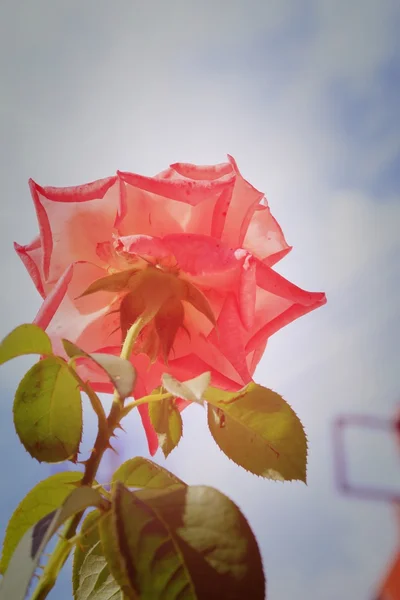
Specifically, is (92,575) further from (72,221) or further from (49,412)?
(72,221)

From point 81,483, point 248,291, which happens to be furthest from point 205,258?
point 81,483

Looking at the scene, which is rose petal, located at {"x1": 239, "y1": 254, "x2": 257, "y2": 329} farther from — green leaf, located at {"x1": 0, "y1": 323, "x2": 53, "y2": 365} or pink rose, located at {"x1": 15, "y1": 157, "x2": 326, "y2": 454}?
green leaf, located at {"x1": 0, "y1": 323, "x2": 53, "y2": 365}

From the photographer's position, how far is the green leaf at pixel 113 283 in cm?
33

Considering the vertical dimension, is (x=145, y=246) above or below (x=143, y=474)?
above

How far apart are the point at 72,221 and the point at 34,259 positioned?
5cm

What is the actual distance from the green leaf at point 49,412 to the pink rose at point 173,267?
5cm

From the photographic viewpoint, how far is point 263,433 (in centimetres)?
28

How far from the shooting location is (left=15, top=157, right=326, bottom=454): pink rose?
318 millimetres

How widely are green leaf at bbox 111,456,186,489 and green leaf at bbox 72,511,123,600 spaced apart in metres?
0.03

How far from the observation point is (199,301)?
1.08 feet

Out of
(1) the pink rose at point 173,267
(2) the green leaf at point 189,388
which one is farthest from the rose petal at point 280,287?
(2) the green leaf at point 189,388

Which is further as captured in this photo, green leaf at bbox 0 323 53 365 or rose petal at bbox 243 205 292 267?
rose petal at bbox 243 205 292 267

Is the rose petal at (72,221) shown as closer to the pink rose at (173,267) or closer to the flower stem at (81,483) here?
the pink rose at (173,267)

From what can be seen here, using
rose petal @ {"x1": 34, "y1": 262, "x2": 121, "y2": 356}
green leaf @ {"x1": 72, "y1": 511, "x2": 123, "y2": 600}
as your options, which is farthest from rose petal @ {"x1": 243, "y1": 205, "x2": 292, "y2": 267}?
green leaf @ {"x1": 72, "y1": 511, "x2": 123, "y2": 600}
